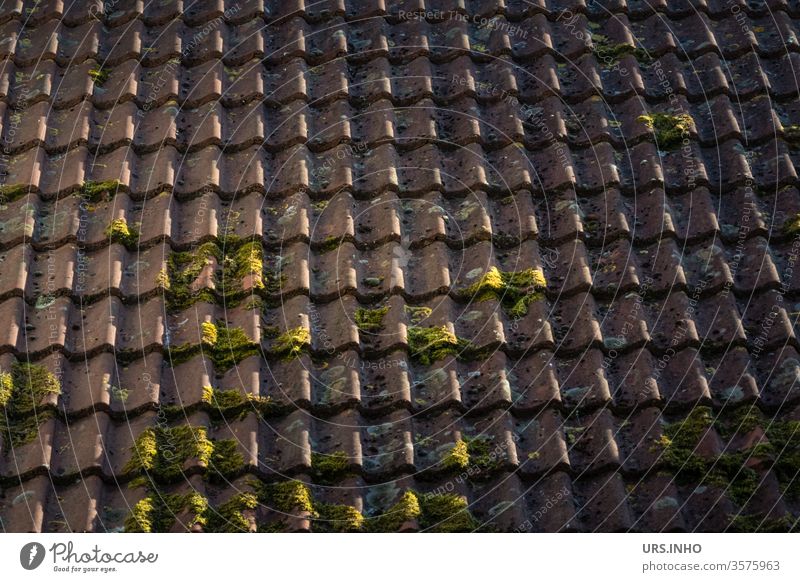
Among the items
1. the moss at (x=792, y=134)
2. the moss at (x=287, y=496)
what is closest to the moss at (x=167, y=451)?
the moss at (x=287, y=496)

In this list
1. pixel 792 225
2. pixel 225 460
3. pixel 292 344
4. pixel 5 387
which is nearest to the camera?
pixel 225 460

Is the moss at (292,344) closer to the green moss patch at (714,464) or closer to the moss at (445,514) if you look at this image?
the moss at (445,514)

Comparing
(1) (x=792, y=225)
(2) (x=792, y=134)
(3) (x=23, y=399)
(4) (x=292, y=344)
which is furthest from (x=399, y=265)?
(2) (x=792, y=134)

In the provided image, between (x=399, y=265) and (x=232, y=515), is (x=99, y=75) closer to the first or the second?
(x=399, y=265)

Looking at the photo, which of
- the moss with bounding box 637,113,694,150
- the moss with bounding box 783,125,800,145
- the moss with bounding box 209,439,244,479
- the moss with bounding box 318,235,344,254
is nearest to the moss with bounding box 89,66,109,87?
the moss with bounding box 318,235,344,254

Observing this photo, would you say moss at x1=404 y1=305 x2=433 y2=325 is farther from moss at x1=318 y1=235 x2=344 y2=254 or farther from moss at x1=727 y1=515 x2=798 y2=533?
→ moss at x1=727 y1=515 x2=798 y2=533

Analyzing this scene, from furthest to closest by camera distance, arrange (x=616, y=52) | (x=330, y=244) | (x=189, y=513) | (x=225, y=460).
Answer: (x=616, y=52), (x=330, y=244), (x=225, y=460), (x=189, y=513)
